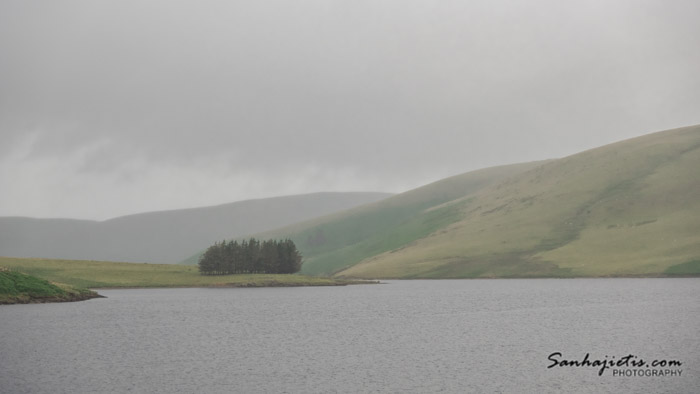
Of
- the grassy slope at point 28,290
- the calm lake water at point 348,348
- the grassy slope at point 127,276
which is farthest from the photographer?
the grassy slope at point 127,276

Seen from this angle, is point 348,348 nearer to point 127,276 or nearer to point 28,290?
point 28,290

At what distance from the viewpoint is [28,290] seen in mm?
108812

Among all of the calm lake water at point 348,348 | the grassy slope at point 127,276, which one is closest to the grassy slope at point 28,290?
the calm lake water at point 348,348

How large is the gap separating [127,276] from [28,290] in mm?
65919

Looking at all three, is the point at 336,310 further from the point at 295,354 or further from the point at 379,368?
the point at 379,368

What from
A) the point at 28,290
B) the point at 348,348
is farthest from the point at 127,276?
the point at 348,348

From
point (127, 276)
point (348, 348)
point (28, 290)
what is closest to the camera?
point (348, 348)

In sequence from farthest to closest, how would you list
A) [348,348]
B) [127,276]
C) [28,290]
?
[127,276]
[28,290]
[348,348]

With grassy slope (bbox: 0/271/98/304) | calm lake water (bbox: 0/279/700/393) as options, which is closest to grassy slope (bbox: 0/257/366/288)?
grassy slope (bbox: 0/271/98/304)

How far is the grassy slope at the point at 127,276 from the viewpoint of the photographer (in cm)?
15950

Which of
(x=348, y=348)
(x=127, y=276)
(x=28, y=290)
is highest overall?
(x=127, y=276)

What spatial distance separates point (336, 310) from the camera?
9862 centimetres

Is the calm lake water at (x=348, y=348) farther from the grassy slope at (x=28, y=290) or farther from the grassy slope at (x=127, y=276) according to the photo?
the grassy slope at (x=127, y=276)

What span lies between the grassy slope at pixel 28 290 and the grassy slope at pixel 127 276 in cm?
3638
